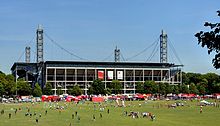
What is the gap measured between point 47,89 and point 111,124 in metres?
103

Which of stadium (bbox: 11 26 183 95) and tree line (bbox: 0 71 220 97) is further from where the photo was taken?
stadium (bbox: 11 26 183 95)

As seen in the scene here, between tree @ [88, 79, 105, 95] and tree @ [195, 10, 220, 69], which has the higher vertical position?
tree @ [195, 10, 220, 69]

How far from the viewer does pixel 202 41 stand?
10.5m

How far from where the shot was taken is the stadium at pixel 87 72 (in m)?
166

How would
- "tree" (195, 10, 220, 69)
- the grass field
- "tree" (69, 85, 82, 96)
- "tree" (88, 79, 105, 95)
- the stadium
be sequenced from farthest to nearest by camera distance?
1. the stadium
2. "tree" (69, 85, 82, 96)
3. "tree" (88, 79, 105, 95)
4. the grass field
5. "tree" (195, 10, 220, 69)

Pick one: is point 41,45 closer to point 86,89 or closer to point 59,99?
point 86,89

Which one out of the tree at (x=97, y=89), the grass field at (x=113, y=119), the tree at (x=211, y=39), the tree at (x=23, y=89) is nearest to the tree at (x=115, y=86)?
the tree at (x=97, y=89)

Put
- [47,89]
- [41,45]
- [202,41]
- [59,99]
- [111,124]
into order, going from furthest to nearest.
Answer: [41,45] < [47,89] < [59,99] < [111,124] < [202,41]

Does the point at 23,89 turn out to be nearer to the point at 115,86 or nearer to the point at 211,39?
the point at 115,86

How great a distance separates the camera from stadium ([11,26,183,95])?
543 feet

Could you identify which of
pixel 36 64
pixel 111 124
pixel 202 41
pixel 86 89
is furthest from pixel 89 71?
pixel 202 41

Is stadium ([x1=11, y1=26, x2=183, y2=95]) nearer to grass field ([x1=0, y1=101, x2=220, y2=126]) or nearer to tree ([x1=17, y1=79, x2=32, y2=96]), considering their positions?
tree ([x1=17, y1=79, x2=32, y2=96])

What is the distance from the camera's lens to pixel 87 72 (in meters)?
170

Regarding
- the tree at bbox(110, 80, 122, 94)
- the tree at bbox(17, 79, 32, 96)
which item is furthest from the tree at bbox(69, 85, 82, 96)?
the tree at bbox(17, 79, 32, 96)
